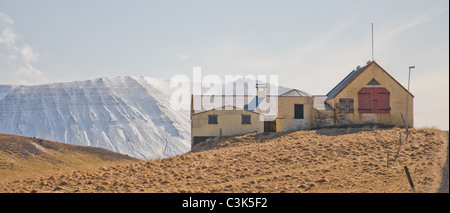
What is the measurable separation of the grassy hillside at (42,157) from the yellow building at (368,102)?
71.6ft

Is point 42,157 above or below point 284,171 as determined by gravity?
below

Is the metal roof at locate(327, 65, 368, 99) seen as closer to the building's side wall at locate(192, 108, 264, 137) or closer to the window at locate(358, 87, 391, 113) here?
the window at locate(358, 87, 391, 113)

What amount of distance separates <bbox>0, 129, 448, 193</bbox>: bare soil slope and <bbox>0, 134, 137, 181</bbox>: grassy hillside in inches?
878

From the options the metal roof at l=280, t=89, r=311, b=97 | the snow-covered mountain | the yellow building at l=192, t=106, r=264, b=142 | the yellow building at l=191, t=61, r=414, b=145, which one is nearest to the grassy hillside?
the yellow building at l=192, t=106, r=264, b=142

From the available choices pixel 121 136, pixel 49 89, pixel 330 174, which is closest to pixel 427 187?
pixel 330 174

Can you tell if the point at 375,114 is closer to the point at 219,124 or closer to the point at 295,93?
the point at 295,93

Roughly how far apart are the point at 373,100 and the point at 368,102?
48 cm

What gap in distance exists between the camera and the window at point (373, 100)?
113 ft

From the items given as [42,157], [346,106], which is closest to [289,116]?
[346,106]

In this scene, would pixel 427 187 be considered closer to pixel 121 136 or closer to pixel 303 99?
pixel 303 99

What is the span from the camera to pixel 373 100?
113 feet

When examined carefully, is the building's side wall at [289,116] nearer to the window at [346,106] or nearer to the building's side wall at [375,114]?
the building's side wall at [375,114]

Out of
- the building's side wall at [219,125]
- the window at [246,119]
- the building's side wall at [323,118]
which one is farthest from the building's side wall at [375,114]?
the building's side wall at [219,125]

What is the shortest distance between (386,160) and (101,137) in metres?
91.9
